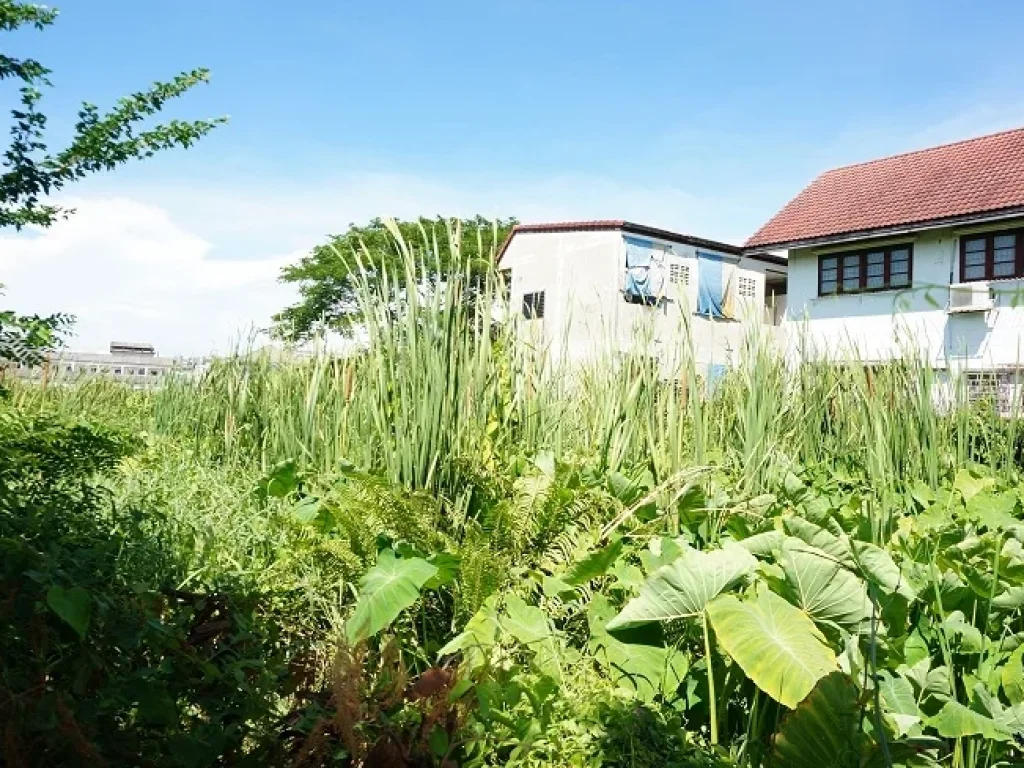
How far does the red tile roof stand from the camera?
43.9ft

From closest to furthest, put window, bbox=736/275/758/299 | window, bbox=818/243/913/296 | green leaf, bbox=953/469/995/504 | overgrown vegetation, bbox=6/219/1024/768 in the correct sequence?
overgrown vegetation, bbox=6/219/1024/768 < green leaf, bbox=953/469/995/504 < window, bbox=818/243/913/296 < window, bbox=736/275/758/299

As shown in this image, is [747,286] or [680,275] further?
[747,286]

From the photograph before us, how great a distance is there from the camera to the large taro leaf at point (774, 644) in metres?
1.53

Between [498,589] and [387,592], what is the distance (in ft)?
1.38

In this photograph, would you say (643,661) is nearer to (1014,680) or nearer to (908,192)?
(1014,680)

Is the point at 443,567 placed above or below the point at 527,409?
below

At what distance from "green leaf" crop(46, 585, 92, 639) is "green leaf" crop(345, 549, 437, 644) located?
652mm

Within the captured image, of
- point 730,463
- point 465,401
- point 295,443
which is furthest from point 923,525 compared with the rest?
point 295,443

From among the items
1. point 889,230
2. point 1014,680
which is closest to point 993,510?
point 1014,680

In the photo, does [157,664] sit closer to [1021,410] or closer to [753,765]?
[753,765]

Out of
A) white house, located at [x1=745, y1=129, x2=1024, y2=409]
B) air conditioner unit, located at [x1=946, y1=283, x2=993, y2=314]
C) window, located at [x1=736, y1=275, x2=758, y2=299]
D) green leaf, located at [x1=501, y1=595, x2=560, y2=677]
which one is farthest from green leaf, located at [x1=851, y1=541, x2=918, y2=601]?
window, located at [x1=736, y1=275, x2=758, y2=299]

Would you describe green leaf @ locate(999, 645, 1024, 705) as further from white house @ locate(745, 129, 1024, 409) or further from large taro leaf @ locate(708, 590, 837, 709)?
white house @ locate(745, 129, 1024, 409)

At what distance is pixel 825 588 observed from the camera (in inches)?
69.4

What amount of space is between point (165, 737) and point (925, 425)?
156 inches
